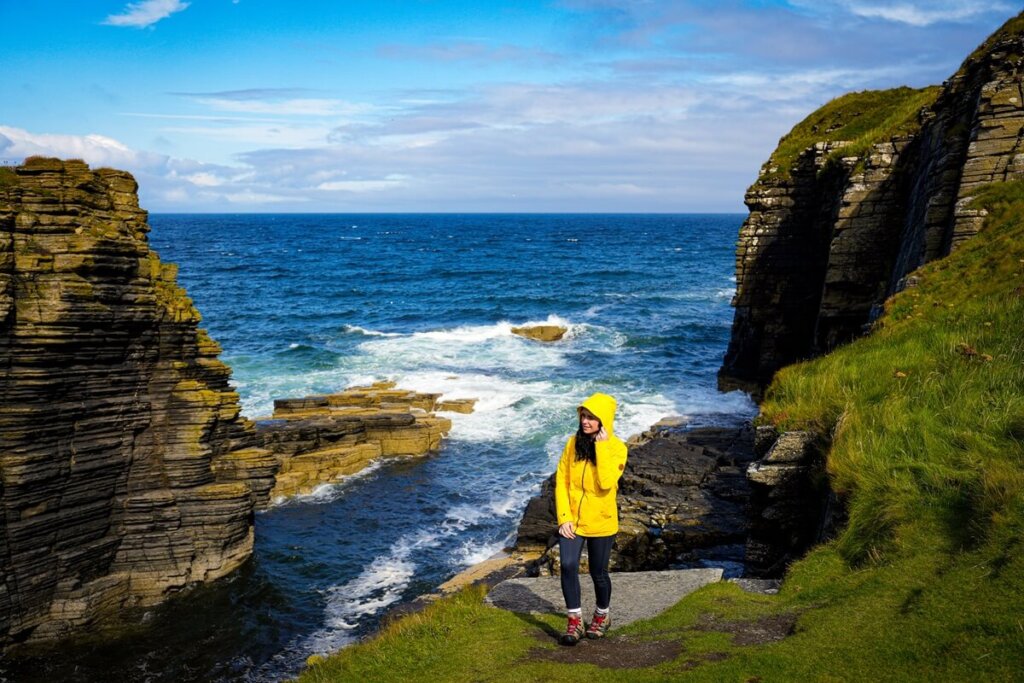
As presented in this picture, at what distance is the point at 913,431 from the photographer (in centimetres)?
1115

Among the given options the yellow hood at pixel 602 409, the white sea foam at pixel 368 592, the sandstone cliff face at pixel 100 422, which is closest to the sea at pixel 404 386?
the white sea foam at pixel 368 592

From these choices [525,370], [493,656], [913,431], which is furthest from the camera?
[525,370]

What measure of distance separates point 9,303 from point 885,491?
1830cm

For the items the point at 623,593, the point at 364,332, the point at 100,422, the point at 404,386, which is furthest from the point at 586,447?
the point at 364,332

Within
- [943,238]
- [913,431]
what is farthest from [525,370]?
[913,431]

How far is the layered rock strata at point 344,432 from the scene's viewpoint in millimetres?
28109

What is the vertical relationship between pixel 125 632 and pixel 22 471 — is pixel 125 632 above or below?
below

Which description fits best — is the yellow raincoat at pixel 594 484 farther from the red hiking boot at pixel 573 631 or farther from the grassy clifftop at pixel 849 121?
the grassy clifftop at pixel 849 121

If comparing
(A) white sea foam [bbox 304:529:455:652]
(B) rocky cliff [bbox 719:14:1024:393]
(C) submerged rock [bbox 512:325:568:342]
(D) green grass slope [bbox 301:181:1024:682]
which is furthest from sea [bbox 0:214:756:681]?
(D) green grass slope [bbox 301:181:1024:682]

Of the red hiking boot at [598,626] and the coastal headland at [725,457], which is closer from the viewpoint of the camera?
the coastal headland at [725,457]

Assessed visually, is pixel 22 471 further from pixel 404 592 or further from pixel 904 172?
pixel 904 172

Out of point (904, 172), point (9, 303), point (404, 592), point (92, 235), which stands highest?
point (904, 172)

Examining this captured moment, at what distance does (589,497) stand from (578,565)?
829 mm

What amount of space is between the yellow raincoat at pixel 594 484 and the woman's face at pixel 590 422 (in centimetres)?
6
